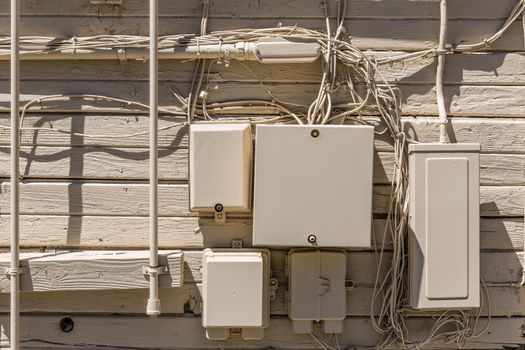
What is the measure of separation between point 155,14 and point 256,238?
693mm

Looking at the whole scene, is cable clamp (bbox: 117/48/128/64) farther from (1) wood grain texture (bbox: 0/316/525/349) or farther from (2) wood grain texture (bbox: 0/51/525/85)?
(1) wood grain texture (bbox: 0/316/525/349)

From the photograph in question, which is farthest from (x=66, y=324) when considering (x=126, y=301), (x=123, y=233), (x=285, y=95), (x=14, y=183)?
(x=285, y=95)

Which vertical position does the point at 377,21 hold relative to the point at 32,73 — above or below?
above

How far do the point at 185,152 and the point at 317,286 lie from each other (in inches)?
22.2

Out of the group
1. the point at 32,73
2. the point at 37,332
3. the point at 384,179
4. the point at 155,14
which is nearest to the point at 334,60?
the point at 384,179

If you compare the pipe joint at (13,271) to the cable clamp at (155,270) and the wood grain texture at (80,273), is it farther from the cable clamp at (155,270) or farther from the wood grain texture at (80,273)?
the cable clamp at (155,270)

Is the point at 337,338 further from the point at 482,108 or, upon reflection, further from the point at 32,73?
the point at 32,73

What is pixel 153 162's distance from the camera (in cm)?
182

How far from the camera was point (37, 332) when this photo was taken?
1940 millimetres

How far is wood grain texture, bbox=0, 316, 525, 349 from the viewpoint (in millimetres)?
1936

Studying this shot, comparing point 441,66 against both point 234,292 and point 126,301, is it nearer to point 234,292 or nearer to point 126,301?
point 234,292

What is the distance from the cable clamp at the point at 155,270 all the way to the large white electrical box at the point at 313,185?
1.00 feet

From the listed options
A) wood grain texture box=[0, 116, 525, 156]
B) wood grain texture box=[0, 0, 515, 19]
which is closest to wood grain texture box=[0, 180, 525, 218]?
wood grain texture box=[0, 116, 525, 156]

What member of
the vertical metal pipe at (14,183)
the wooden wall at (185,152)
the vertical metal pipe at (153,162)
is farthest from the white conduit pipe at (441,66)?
the vertical metal pipe at (14,183)
